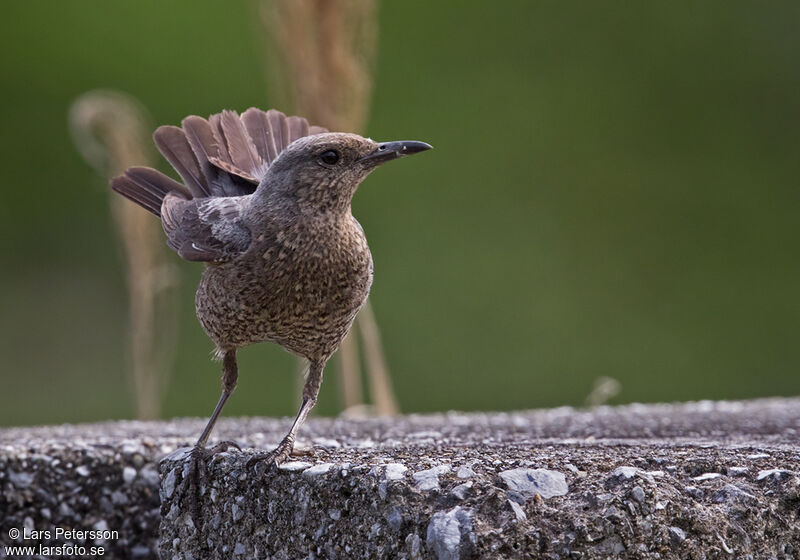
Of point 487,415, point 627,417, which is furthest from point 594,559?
point 487,415

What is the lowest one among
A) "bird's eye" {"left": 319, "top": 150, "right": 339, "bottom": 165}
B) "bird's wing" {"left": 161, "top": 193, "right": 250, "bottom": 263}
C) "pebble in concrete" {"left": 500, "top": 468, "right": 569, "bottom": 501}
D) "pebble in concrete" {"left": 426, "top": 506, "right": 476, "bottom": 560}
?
"pebble in concrete" {"left": 426, "top": 506, "right": 476, "bottom": 560}

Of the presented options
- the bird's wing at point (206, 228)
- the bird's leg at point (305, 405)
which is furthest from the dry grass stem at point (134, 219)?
the bird's leg at point (305, 405)

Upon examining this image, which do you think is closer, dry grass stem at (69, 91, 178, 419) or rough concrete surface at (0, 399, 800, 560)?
rough concrete surface at (0, 399, 800, 560)

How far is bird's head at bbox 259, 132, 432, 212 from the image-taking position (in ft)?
8.44

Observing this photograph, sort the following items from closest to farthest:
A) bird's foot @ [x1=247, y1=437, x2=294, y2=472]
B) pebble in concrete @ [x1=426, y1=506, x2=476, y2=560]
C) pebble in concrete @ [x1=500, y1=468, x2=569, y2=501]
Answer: pebble in concrete @ [x1=426, y1=506, x2=476, y2=560] → pebble in concrete @ [x1=500, y1=468, x2=569, y2=501] → bird's foot @ [x1=247, y1=437, x2=294, y2=472]

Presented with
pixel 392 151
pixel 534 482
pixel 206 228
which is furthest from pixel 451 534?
pixel 206 228

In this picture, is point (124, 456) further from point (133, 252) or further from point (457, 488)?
point (133, 252)

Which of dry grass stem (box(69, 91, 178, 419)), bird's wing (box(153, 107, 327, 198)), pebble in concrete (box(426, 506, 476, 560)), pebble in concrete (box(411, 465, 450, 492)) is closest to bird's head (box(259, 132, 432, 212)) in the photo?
bird's wing (box(153, 107, 327, 198))

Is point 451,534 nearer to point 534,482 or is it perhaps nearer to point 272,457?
point 534,482

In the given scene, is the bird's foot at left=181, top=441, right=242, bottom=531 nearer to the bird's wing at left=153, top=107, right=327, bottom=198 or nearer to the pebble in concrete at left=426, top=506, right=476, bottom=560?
the pebble in concrete at left=426, top=506, right=476, bottom=560

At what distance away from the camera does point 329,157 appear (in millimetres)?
2605

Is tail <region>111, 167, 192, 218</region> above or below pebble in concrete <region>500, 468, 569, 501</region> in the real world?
above

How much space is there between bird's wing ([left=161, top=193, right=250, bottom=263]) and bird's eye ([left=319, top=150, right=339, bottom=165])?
0.27 metres

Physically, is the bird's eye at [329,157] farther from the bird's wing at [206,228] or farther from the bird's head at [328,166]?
the bird's wing at [206,228]
